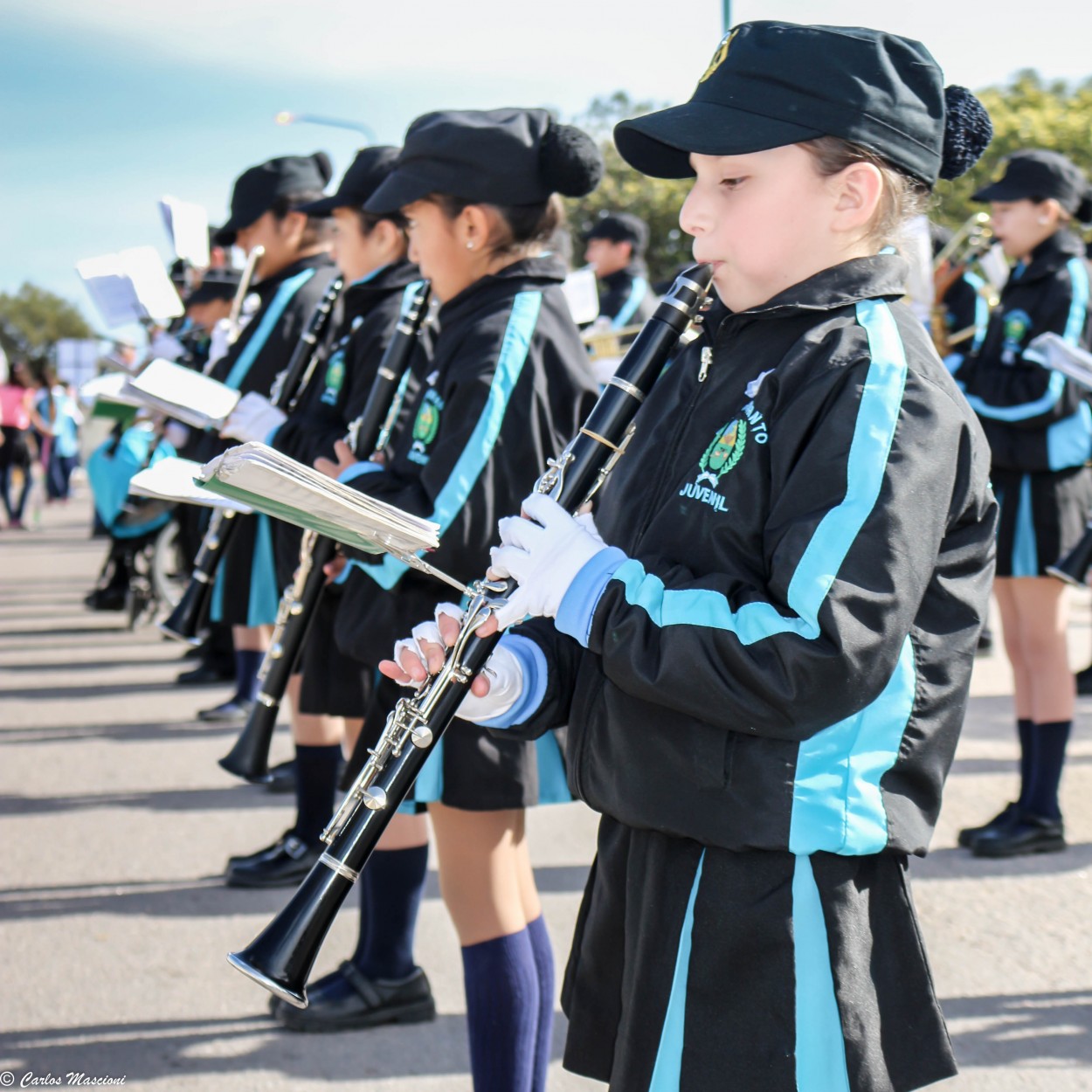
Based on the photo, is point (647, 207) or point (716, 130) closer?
point (716, 130)

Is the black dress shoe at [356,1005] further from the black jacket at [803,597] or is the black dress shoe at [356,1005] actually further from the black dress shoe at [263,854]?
the black jacket at [803,597]

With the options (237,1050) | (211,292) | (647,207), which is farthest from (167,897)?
(647,207)

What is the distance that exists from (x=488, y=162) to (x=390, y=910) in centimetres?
167

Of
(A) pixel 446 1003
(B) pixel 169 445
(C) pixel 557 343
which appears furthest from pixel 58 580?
(C) pixel 557 343

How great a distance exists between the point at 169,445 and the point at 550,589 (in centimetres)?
554

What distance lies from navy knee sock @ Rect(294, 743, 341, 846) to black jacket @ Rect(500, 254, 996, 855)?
7.33ft

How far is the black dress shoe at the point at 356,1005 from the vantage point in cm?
303

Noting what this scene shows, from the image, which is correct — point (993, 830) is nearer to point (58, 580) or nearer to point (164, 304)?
point (164, 304)

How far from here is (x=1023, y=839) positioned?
4023mm

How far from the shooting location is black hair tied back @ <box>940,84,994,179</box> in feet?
5.45

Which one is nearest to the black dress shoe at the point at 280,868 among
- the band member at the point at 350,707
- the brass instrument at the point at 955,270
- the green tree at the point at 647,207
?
the band member at the point at 350,707

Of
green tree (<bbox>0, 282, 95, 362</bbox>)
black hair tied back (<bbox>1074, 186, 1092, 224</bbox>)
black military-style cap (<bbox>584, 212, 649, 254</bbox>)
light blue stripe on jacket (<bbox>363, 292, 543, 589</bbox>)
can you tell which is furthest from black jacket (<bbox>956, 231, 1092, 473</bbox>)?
green tree (<bbox>0, 282, 95, 362</bbox>)

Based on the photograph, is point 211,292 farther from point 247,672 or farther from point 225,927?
point 225,927

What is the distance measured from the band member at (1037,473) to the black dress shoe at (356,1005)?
6.30ft
